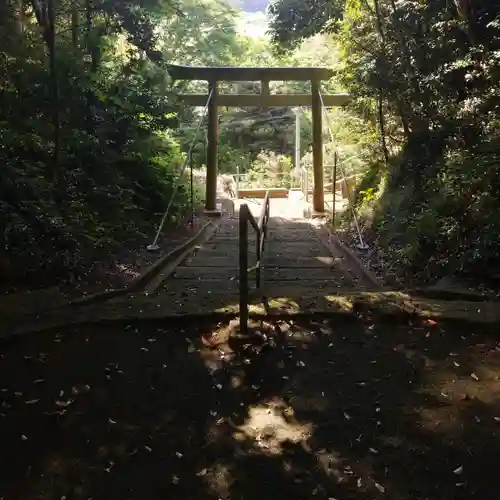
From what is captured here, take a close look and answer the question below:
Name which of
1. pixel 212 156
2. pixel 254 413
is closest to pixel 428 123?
pixel 254 413

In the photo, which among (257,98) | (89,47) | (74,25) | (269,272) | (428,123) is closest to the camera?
(269,272)

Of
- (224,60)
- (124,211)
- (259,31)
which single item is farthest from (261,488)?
(259,31)

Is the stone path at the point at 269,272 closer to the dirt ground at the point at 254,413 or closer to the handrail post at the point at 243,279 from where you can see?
the handrail post at the point at 243,279

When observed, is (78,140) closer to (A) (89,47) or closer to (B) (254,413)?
(A) (89,47)

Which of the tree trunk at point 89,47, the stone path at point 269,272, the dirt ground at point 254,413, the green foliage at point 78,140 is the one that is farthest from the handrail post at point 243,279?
the tree trunk at point 89,47

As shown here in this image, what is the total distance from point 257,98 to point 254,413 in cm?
1176

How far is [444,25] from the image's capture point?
23.4 feet

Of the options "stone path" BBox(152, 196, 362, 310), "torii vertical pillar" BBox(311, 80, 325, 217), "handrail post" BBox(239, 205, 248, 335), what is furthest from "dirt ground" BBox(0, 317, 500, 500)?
"torii vertical pillar" BBox(311, 80, 325, 217)

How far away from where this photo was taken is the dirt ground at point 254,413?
2.28m

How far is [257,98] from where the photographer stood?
45.0ft

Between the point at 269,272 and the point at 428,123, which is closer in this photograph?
the point at 269,272

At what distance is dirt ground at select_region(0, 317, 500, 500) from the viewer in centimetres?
228

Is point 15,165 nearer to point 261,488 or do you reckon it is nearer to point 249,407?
point 249,407

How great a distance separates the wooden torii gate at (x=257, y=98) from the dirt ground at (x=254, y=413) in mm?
9722
